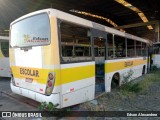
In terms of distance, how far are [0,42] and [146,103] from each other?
863 centimetres

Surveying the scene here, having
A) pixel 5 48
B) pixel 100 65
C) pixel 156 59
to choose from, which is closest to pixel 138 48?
pixel 100 65

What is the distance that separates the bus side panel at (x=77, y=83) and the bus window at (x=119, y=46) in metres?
2.37

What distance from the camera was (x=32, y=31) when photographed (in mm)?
4961

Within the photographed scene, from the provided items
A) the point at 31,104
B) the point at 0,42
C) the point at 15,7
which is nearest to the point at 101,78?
the point at 31,104

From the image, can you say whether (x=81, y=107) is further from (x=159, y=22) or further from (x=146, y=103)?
(x=159, y=22)

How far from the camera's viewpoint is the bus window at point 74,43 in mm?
4763

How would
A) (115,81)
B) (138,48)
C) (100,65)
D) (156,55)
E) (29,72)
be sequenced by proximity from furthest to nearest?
(156,55) → (138,48) → (115,81) → (100,65) → (29,72)

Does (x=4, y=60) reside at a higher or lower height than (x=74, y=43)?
lower

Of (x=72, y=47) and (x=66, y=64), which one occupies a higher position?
(x=72, y=47)

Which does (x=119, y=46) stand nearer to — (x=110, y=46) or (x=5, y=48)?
(x=110, y=46)

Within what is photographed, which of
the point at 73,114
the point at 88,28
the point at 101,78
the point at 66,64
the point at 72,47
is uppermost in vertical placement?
the point at 88,28

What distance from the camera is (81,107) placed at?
5355 millimetres

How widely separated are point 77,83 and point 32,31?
6.33ft

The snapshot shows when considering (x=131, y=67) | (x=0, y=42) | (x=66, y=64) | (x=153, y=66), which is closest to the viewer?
(x=66, y=64)
